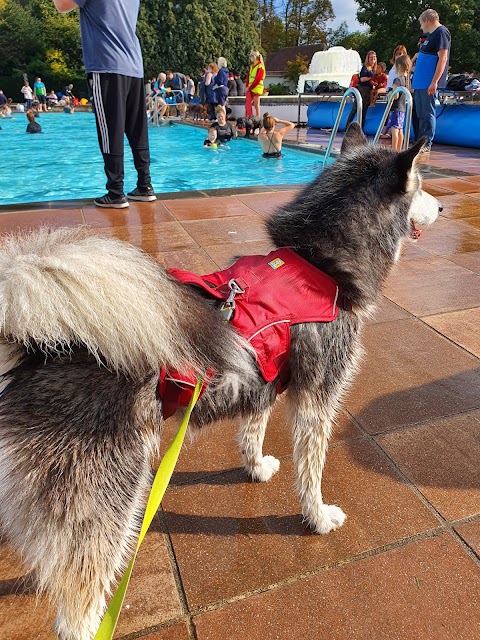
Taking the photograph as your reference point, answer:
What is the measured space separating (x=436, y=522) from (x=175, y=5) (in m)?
56.6

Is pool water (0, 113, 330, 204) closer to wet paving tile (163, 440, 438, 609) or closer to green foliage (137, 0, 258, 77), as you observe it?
wet paving tile (163, 440, 438, 609)

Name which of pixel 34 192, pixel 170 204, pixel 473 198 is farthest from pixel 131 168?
pixel 473 198

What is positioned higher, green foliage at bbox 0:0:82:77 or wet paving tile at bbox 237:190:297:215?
green foliage at bbox 0:0:82:77

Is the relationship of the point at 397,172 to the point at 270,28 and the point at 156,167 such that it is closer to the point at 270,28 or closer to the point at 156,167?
the point at 156,167

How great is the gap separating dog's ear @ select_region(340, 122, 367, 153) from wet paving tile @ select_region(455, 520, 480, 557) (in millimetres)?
1941

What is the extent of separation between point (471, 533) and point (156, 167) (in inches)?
544

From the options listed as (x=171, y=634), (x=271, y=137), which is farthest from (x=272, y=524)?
(x=271, y=137)

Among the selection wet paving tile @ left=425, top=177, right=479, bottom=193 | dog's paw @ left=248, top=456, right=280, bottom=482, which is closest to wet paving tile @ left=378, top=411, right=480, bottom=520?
dog's paw @ left=248, top=456, right=280, bottom=482

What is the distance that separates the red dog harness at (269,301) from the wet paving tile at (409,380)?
1.10 m

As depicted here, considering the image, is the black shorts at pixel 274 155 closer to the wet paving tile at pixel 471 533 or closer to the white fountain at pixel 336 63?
the wet paving tile at pixel 471 533

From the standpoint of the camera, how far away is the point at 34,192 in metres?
11.0

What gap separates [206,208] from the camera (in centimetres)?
709

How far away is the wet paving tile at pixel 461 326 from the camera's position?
357 cm

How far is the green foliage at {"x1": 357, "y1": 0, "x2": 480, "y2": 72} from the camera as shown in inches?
1470
